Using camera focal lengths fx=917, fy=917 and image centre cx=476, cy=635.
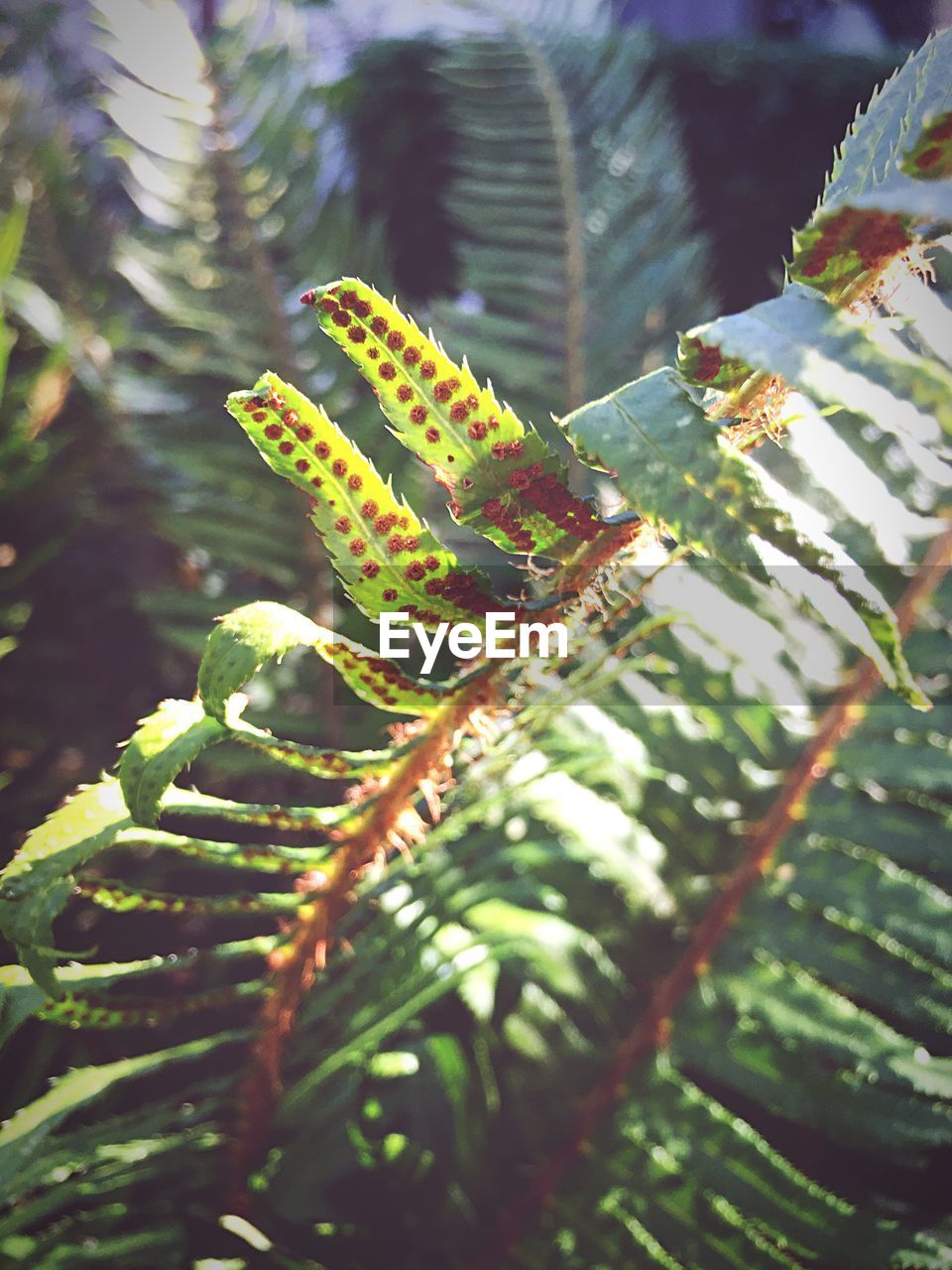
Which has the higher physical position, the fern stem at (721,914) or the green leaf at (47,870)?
the green leaf at (47,870)

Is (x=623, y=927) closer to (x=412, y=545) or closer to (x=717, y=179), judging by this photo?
(x=412, y=545)

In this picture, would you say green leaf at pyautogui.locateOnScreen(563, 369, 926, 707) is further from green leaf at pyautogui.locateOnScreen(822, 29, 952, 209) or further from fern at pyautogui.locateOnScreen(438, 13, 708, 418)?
fern at pyautogui.locateOnScreen(438, 13, 708, 418)

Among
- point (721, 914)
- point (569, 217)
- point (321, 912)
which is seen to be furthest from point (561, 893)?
point (569, 217)

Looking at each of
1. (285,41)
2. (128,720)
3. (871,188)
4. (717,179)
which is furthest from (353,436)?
(717,179)

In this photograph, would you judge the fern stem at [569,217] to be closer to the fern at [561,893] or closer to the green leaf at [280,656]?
the fern at [561,893]

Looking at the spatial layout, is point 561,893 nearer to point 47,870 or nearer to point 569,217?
point 47,870

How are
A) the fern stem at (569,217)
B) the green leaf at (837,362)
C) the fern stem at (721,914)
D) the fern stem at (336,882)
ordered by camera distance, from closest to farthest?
the green leaf at (837,362) → the fern stem at (336,882) → the fern stem at (721,914) → the fern stem at (569,217)

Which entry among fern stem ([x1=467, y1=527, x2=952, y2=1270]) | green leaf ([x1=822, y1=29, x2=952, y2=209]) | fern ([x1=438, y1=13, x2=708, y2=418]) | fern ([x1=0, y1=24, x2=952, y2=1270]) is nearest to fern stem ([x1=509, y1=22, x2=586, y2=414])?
fern ([x1=438, y1=13, x2=708, y2=418])

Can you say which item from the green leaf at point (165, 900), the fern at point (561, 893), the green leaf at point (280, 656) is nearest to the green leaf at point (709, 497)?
the fern at point (561, 893)
